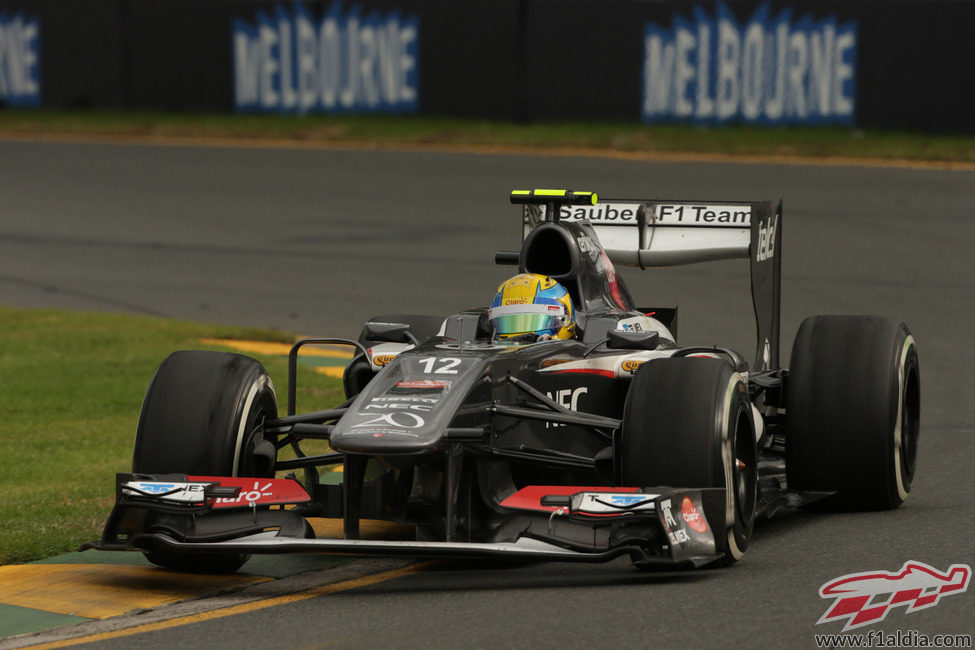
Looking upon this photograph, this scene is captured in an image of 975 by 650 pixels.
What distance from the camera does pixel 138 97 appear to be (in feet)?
102

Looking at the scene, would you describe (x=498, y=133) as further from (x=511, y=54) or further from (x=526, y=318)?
(x=526, y=318)

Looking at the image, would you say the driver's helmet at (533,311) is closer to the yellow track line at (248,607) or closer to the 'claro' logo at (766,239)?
the yellow track line at (248,607)

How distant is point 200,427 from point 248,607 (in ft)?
3.02

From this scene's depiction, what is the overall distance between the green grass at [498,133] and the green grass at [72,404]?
40.0 ft

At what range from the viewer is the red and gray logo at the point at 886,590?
632 cm

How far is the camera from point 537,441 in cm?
758

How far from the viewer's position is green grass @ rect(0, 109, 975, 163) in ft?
81.0

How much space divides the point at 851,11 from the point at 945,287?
416 inches

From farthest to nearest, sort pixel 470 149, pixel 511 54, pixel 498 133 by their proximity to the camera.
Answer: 1. pixel 511 54
2. pixel 498 133
3. pixel 470 149

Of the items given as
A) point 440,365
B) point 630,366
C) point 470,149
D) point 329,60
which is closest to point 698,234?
point 630,366

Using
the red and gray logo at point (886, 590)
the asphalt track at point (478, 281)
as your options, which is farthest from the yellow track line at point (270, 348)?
the red and gray logo at point (886, 590)

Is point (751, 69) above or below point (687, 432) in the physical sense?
above

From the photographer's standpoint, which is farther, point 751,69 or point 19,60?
point 19,60

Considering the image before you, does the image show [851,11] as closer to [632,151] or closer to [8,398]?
[632,151]
